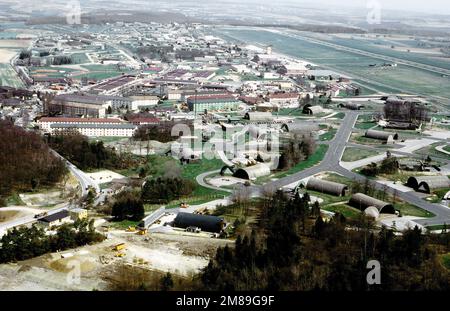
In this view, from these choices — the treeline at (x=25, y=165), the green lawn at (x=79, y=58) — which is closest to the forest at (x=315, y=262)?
the treeline at (x=25, y=165)

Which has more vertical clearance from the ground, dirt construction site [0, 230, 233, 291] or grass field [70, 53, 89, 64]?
grass field [70, 53, 89, 64]

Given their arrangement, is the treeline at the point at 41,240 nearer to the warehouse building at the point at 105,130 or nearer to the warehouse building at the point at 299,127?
the warehouse building at the point at 105,130

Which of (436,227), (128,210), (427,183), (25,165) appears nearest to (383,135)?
(427,183)

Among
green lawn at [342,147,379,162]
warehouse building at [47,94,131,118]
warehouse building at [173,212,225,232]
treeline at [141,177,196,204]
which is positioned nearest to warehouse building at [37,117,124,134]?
warehouse building at [47,94,131,118]

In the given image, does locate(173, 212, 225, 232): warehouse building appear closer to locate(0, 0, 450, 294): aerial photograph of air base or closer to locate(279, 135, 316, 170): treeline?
locate(0, 0, 450, 294): aerial photograph of air base

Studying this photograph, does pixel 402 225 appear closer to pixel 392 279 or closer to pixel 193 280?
pixel 392 279

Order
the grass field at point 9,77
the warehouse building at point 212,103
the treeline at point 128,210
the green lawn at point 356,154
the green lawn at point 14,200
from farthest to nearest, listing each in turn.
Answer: the grass field at point 9,77, the warehouse building at point 212,103, the green lawn at point 356,154, the green lawn at point 14,200, the treeline at point 128,210

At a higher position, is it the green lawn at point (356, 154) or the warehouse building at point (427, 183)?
the warehouse building at point (427, 183)
